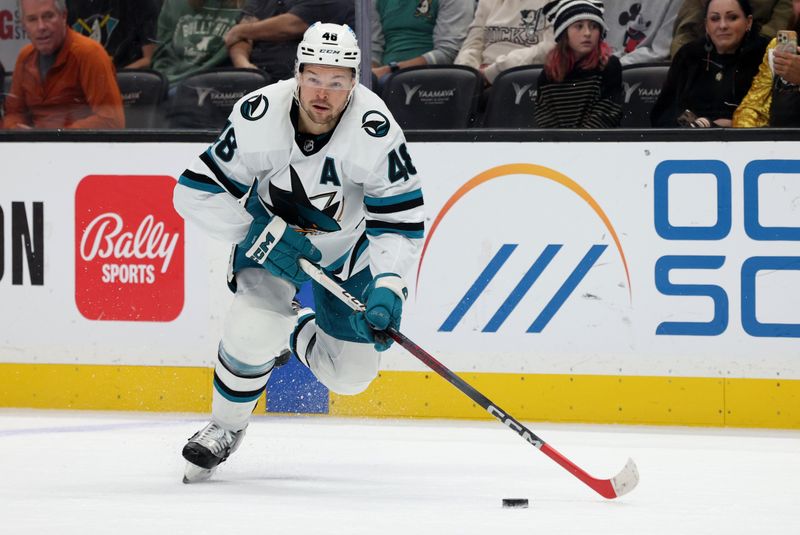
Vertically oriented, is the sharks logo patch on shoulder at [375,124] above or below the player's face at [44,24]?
above

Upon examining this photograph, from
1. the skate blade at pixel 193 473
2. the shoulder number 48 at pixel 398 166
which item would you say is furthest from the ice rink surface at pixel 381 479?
the shoulder number 48 at pixel 398 166

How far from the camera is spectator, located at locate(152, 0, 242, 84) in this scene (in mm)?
5035

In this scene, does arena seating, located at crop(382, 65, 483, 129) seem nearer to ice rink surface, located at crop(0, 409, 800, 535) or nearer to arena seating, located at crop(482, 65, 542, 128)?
arena seating, located at crop(482, 65, 542, 128)

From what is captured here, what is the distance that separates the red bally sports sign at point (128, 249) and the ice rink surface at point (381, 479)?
15.8 inches

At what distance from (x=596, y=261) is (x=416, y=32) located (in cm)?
108

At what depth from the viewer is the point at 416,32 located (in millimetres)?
4934

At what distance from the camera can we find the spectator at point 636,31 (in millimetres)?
4664

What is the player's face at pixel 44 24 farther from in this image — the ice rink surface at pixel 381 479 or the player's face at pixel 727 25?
the player's face at pixel 727 25

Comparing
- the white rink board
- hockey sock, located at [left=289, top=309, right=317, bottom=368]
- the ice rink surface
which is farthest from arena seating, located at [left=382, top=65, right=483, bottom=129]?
hockey sock, located at [left=289, top=309, right=317, bottom=368]

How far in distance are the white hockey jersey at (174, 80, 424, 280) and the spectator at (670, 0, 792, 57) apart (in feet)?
5.23

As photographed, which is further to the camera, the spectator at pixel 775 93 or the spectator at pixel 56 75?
the spectator at pixel 56 75

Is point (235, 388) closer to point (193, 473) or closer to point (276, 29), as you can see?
point (193, 473)

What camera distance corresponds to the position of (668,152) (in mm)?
4551

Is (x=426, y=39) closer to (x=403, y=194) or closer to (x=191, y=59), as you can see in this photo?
(x=191, y=59)
